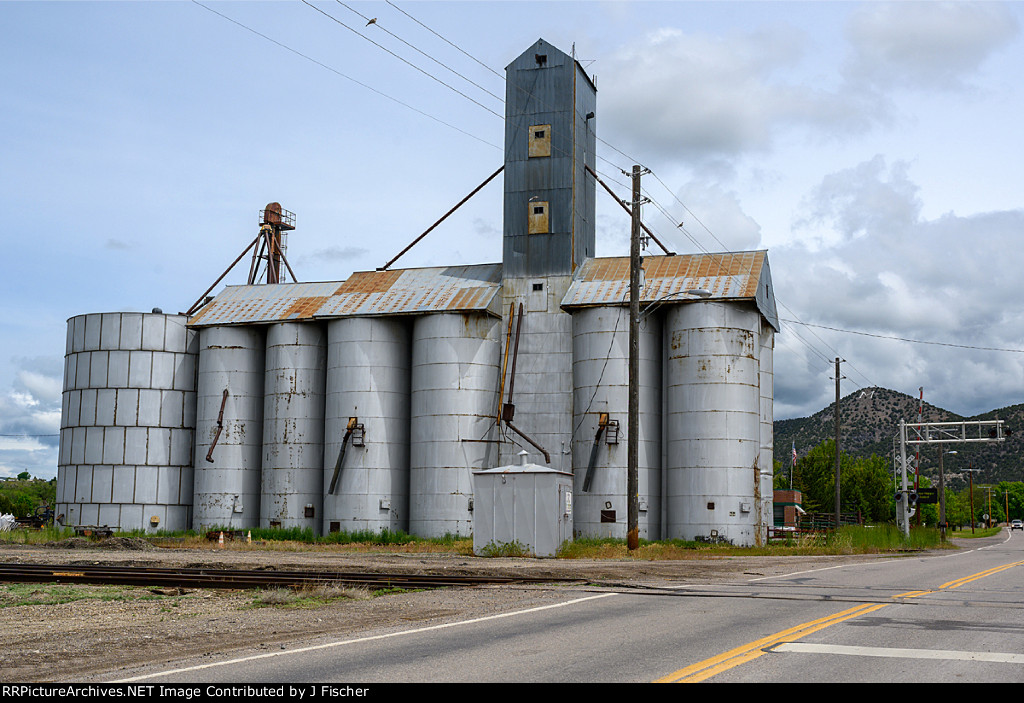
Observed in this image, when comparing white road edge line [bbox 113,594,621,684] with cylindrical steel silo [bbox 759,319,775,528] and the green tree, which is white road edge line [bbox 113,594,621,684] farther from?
the green tree

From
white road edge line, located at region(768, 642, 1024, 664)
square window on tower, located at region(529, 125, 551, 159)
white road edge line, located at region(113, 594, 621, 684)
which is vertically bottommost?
white road edge line, located at region(113, 594, 621, 684)

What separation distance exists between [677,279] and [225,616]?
33.8 metres

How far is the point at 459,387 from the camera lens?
150 feet

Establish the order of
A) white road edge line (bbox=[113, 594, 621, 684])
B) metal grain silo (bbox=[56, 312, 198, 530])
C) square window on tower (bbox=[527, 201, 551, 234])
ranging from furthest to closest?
metal grain silo (bbox=[56, 312, 198, 530]) < square window on tower (bbox=[527, 201, 551, 234]) < white road edge line (bbox=[113, 594, 621, 684])

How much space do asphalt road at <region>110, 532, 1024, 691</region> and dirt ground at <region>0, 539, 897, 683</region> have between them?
971 mm

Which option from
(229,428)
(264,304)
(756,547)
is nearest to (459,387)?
(229,428)

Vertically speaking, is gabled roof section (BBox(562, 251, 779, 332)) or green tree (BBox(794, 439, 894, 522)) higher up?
gabled roof section (BBox(562, 251, 779, 332))

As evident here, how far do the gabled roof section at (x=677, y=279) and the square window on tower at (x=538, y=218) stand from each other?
271cm

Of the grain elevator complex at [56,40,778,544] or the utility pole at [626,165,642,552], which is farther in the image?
the grain elevator complex at [56,40,778,544]

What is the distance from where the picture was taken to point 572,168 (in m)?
47.6

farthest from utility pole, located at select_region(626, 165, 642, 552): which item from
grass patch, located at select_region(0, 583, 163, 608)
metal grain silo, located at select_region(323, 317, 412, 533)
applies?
grass patch, located at select_region(0, 583, 163, 608)

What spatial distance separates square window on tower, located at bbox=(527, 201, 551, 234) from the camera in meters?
47.9

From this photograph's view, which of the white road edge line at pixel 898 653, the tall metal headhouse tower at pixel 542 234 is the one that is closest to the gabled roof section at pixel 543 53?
the tall metal headhouse tower at pixel 542 234

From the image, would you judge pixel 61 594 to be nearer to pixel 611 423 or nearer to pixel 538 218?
pixel 611 423
